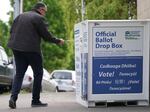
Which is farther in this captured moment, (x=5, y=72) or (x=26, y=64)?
(x=5, y=72)

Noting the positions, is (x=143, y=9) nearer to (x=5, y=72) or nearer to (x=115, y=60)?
(x=115, y=60)

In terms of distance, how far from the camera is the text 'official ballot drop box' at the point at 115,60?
1054 centimetres

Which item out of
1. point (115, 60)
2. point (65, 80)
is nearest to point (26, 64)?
point (115, 60)

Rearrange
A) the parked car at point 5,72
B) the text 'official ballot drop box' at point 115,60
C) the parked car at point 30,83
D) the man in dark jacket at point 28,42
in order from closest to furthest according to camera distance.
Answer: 1. the text 'official ballot drop box' at point 115,60
2. the man in dark jacket at point 28,42
3. the parked car at point 5,72
4. the parked car at point 30,83

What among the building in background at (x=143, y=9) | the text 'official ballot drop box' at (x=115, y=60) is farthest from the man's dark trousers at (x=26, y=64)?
the building in background at (x=143, y=9)

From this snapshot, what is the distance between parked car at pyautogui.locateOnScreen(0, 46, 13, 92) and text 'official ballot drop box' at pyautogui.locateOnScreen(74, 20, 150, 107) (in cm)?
796

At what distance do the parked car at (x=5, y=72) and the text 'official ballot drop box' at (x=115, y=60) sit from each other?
7960 millimetres

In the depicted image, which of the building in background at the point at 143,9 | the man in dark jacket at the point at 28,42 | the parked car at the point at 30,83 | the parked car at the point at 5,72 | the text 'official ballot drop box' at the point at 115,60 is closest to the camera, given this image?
the text 'official ballot drop box' at the point at 115,60

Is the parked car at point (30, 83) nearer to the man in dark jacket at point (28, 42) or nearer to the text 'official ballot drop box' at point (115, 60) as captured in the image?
the man in dark jacket at point (28, 42)

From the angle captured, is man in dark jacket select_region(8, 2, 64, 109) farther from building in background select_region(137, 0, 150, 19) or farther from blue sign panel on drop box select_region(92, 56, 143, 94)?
building in background select_region(137, 0, 150, 19)

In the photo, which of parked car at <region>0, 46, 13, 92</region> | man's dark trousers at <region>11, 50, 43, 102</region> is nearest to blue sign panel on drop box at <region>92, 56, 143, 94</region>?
man's dark trousers at <region>11, 50, 43, 102</region>

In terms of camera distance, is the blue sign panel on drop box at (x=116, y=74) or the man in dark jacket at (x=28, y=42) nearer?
the blue sign panel on drop box at (x=116, y=74)

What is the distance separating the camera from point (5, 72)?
18.6 m

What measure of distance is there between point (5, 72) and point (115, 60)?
8.53 metres
